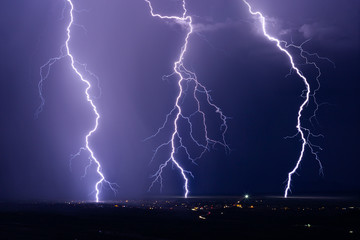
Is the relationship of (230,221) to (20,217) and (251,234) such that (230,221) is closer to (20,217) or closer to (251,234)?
(251,234)

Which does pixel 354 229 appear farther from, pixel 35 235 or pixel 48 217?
pixel 48 217

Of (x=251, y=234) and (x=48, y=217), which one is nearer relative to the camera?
(x=251, y=234)

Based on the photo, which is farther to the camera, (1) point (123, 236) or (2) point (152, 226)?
(2) point (152, 226)

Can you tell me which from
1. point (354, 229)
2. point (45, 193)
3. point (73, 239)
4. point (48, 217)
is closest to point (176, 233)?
point (73, 239)

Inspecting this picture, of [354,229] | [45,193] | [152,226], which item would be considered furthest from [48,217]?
[45,193]

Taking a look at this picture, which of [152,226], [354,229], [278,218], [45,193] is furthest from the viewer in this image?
[45,193]

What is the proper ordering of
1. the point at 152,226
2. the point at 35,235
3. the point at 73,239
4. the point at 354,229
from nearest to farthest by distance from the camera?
the point at 73,239 → the point at 35,235 → the point at 354,229 → the point at 152,226

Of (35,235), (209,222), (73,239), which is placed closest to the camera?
(73,239)

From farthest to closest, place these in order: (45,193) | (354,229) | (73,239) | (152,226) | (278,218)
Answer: (45,193) < (278,218) < (152,226) < (354,229) < (73,239)
